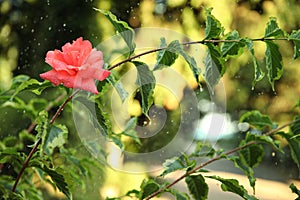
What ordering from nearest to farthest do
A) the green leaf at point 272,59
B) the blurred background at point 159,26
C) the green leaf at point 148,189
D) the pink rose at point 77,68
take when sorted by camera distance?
the pink rose at point 77,68, the green leaf at point 272,59, the green leaf at point 148,189, the blurred background at point 159,26

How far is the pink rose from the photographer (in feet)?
1.71

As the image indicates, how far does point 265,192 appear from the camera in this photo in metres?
1.60

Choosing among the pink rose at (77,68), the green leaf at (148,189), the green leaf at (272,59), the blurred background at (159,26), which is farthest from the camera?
the blurred background at (159,26)

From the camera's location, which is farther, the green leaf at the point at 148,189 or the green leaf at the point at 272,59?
the green leaf at the point at 148,189

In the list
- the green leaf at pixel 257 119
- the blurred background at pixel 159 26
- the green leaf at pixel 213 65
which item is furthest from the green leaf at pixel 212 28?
the blurred background at pixel 159 26

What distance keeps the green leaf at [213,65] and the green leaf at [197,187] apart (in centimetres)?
14

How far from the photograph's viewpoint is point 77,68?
0.53m

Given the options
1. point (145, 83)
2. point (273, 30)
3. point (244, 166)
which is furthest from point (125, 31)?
point (244, 166)

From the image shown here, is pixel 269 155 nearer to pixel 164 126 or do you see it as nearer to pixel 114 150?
pixel 164 126

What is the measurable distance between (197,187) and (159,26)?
1.06 metres

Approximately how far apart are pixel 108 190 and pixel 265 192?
472mm

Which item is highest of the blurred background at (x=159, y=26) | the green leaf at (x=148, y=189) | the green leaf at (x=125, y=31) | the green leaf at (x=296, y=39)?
Result: the blurred background at (x=159, y=26)

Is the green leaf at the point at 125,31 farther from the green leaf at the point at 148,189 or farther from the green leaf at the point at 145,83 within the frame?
the green leaf at the point at 148,189

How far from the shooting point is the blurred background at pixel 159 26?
1.64m
